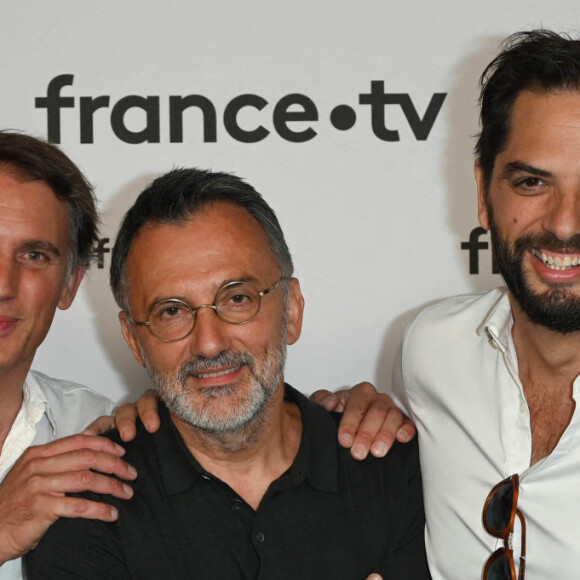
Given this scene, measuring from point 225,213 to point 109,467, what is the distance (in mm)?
618

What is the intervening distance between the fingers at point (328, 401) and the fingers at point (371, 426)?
1.9 inches

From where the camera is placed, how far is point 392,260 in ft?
9.53

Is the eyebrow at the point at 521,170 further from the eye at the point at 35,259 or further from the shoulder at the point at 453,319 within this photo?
the eye at the point at 35,259

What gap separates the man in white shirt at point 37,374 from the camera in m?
1.96

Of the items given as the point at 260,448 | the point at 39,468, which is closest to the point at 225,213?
the point at 260,448

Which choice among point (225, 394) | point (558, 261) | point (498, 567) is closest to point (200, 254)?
point (225, 394)

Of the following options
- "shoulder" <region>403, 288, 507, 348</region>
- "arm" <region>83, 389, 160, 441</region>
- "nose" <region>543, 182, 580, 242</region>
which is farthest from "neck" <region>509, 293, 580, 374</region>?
"arm" <region>83, 389, 160, 441</region>

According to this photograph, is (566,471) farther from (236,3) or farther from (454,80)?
(236,3)

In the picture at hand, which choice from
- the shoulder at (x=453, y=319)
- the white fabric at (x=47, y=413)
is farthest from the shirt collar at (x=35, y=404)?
the shoulder at (x=453, y=319)

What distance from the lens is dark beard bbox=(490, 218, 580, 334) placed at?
6.48 feet

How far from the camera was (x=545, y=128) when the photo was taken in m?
2.03

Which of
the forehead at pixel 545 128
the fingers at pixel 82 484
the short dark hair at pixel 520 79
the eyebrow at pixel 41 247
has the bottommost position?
the fingers at pixel 82 484

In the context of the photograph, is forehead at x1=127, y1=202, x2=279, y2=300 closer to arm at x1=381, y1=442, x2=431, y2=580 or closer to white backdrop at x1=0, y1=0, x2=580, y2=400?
arm at x1=381, y1=442, x2=431, y2=580

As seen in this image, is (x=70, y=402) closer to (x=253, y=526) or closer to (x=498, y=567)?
(x=253, y=526)
